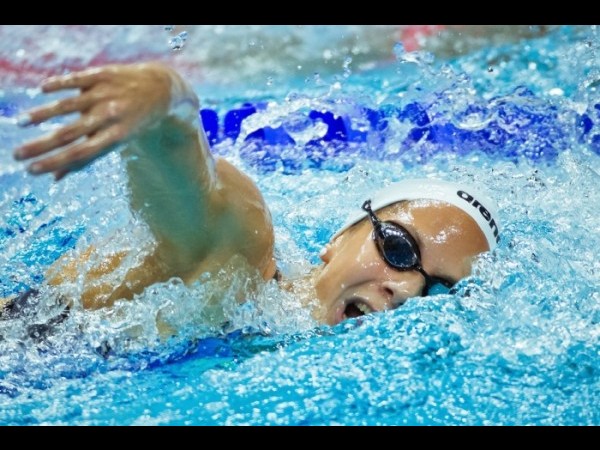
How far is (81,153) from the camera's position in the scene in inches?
45.0

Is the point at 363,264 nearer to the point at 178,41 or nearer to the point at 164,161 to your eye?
the point at 164,161

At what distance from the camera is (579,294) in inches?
84.6

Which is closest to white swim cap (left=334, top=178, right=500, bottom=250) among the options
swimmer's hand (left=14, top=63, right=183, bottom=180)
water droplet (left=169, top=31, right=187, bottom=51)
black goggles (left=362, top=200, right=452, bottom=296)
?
black goggles (left=362, top=200, right=452, bottom=296)

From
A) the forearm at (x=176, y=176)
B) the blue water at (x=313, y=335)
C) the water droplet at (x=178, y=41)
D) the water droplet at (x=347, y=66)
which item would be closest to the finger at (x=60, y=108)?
the forearm at (x=176, y=176)

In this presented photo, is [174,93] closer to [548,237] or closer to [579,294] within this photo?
[579,294]

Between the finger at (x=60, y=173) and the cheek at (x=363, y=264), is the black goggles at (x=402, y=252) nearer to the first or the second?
the cheek at (x=363, y=264)

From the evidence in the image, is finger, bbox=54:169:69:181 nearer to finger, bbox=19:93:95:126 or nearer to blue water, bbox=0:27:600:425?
finger, bbox=19:93:95:126

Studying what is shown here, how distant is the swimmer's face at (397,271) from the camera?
6.55 ft

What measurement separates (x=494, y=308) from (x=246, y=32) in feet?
10.9

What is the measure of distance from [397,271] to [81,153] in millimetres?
1027

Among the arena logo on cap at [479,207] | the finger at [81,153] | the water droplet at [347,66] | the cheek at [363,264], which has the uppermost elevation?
the finger at [81,153]

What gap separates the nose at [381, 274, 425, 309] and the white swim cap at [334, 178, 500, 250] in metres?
0.24

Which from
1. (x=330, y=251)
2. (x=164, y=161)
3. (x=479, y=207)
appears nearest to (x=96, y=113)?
(x=164, y=161)

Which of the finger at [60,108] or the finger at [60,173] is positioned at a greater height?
the finger at [60,108]
